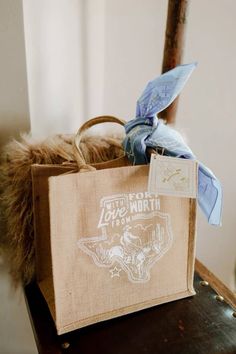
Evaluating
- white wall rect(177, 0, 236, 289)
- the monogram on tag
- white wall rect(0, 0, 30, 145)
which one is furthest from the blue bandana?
white wall rect(177, 0, 236, 289)

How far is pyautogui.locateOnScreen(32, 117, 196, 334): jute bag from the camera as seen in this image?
469 mm

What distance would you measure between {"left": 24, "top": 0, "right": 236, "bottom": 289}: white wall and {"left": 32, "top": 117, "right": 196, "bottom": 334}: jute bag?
0.23 metres

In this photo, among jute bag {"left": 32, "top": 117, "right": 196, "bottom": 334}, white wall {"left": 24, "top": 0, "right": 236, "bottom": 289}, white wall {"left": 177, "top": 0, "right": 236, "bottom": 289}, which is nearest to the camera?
jute bag {"left": 32, "top": 117, "right": 196, "bottom": 334}

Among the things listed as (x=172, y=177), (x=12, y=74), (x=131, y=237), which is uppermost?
(x=12, y=74)

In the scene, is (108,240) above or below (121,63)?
below

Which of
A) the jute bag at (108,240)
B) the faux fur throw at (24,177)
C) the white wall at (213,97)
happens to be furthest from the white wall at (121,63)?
the jute bag at (108,240)

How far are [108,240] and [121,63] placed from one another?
59cm

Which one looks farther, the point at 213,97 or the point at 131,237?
the point at 213,97

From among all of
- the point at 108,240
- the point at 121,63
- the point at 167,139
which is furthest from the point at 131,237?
the point at 121,63

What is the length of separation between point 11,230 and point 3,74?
0.32 meters

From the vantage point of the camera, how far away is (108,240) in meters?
0.50

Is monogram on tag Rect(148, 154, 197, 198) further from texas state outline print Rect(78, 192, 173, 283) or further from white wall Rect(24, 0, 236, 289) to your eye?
white wall Rect(24, 0, 236, 289)

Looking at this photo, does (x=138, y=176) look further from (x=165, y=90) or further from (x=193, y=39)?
(x=193, y=39)

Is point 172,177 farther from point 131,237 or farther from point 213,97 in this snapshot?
point 213,97
